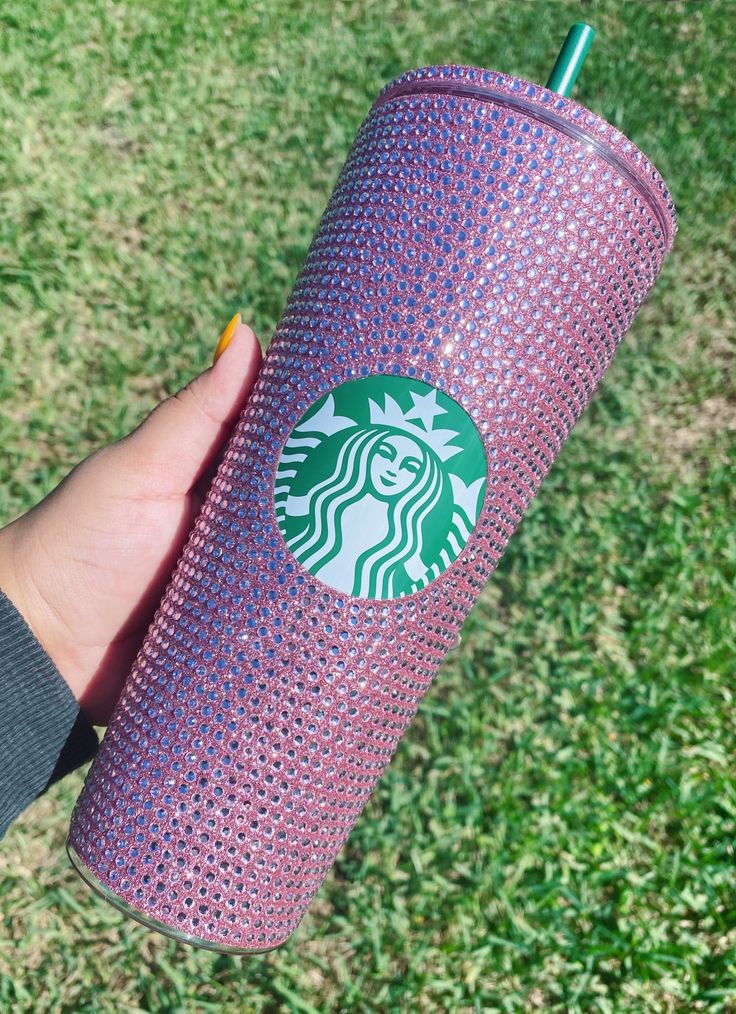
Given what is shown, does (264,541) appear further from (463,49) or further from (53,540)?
(463,49)

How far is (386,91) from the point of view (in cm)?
111

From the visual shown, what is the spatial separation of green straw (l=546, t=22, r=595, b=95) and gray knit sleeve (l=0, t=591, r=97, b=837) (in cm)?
103

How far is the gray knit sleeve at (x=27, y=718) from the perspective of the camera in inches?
50.8

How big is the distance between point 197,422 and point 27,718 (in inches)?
20.0

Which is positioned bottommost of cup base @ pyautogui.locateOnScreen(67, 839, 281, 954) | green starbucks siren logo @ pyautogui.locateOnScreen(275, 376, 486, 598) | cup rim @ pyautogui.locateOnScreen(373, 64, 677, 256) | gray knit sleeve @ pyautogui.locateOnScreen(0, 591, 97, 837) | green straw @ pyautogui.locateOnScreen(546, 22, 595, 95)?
gray knit sleeve @ pyautogui.locateOnScreen(0, 591, 97, 837)

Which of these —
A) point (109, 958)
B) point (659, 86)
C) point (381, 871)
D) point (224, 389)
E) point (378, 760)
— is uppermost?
point (659, 86)

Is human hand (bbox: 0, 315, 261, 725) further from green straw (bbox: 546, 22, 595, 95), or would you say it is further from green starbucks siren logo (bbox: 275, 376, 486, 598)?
green straw (bbox: 546, 22, 595, 95)

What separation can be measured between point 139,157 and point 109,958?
6.44ft

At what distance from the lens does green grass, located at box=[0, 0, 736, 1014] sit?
1.79 metres

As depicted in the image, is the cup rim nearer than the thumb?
Yes

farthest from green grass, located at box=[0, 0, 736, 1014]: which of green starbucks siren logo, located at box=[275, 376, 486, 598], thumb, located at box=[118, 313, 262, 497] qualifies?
green starbucks siren logo, located at box=[275, 376, 486, 598]

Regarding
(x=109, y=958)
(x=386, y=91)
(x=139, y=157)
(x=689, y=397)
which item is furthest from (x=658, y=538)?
(x=139, y=157)

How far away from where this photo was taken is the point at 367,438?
0.99 meters

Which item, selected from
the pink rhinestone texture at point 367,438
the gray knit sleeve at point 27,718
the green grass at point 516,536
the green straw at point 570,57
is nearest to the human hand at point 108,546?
the gray knit sleeve at point 27,718
